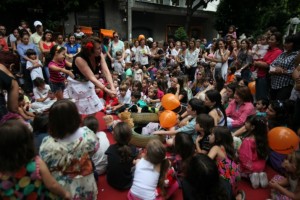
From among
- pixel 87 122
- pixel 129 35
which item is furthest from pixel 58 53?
pixel 129 35

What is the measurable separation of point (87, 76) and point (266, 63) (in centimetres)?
335

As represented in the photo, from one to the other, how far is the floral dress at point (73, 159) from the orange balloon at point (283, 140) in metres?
2.31

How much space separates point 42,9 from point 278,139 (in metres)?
10.2

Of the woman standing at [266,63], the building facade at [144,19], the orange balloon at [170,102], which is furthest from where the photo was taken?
the building facade at [144,19]

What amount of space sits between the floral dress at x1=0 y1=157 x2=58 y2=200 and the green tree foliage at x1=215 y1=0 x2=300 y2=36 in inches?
785

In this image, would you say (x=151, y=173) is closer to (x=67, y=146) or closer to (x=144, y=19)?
(x=67, y=146)

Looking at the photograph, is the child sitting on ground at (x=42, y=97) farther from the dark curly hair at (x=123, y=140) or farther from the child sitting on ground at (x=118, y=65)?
the dark curly hair at (x=123, y=140)

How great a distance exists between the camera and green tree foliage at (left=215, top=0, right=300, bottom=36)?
18922 millimetres

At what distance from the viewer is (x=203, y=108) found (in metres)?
3.92

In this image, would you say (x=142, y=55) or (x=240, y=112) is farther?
(x=142, y=55)

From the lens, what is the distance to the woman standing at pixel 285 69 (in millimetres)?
3961

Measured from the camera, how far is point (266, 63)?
4672 millimetres

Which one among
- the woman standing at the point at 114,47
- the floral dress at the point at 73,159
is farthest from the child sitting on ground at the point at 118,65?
the floral dress at the point at 73,159

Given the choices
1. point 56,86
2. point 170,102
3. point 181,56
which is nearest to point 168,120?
point 170,102
